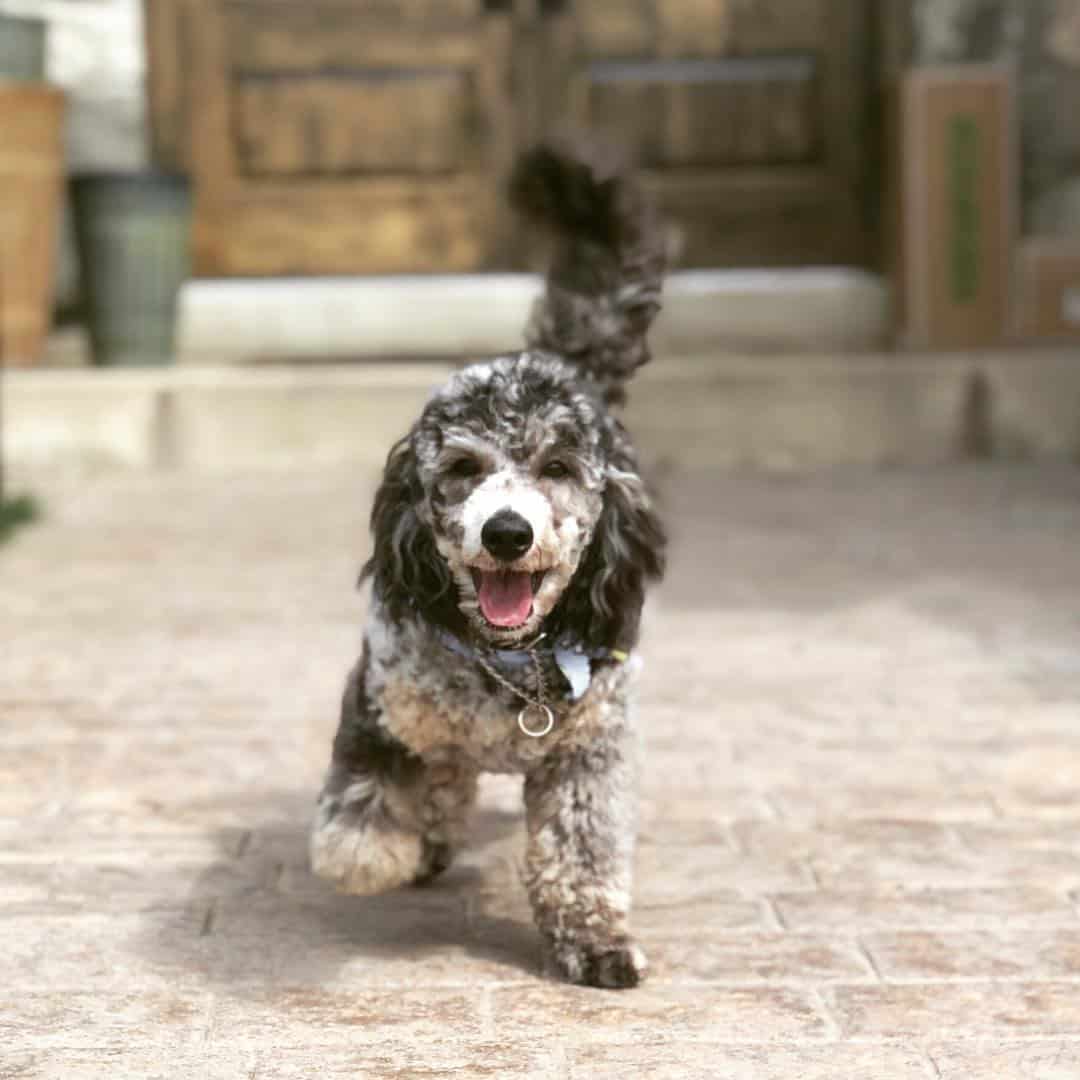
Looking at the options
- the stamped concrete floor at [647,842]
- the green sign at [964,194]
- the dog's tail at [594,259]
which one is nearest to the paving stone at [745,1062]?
the stamped concrete floor at [647,842]

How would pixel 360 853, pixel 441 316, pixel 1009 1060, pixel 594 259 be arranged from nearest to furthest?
pixel 1009 1060 < pixel 360 853 < pixel 594 259 < pixel 441 316

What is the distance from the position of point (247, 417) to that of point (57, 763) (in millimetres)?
4369

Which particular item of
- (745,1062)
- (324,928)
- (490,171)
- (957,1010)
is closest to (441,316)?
(490,171)

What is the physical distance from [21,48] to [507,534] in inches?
264

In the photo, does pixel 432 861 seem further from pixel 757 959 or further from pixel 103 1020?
pixel 103 1020

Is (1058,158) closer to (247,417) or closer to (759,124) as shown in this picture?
(759,124)

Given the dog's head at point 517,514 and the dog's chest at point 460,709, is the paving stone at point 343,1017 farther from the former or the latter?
the dog's head at point 517,514

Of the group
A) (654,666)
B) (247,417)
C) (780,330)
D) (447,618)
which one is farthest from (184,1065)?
(780,330)

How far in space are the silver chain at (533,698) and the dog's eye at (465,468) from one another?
0.31 meters

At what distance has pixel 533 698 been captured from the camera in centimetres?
336

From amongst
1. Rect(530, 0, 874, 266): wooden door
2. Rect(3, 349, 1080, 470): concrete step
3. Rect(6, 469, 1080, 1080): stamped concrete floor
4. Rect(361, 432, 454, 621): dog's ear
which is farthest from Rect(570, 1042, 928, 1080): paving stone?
Rect(530, 0, 874, 266): wooden door

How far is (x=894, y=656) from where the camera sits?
5.65 meters

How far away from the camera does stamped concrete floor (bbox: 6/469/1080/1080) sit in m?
3.11

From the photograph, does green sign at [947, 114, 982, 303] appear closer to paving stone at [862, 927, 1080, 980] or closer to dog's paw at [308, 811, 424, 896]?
paving stone at [862, 927, 1080, 980]
